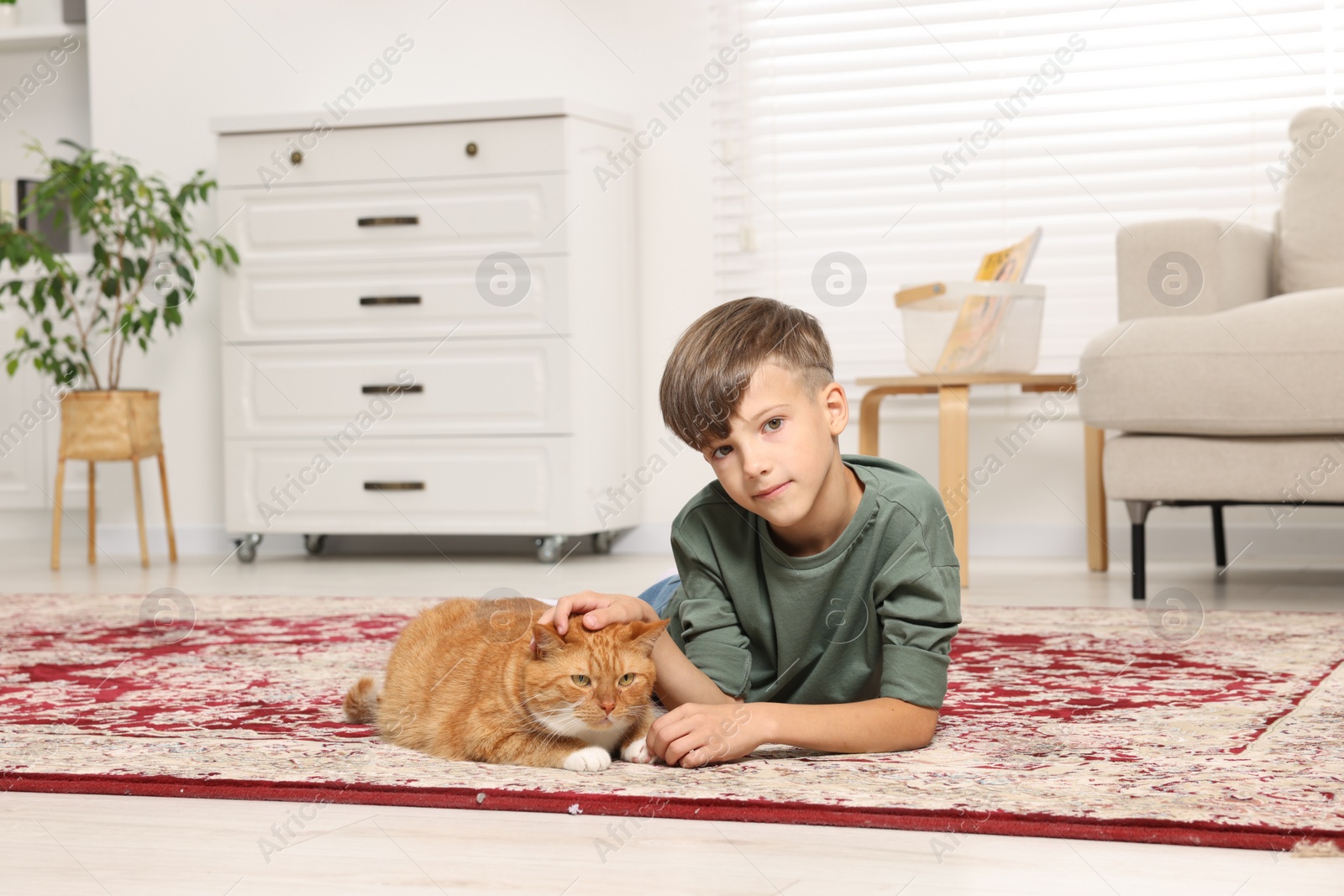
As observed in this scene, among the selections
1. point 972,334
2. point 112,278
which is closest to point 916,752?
point 972,334

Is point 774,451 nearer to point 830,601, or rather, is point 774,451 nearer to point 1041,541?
point 830,601

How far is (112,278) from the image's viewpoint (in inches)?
141

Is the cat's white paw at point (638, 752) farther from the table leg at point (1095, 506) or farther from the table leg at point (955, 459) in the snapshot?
the table leg at point (1095, 506)

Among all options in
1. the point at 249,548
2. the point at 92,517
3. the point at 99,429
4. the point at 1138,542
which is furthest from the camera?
the point at 92,517

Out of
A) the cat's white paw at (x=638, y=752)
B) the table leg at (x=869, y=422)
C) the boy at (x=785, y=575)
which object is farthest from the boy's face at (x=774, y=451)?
the table leg at (x=869, y=422)

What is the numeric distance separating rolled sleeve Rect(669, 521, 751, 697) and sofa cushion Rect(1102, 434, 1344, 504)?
4.34 feet

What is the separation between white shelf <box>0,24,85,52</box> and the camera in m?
4.07

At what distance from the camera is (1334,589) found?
8.29 ft

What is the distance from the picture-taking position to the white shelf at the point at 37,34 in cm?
407

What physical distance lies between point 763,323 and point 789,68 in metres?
2.58

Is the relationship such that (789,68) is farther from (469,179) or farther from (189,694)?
(189,694)

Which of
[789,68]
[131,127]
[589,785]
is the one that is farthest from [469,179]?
[589,785]

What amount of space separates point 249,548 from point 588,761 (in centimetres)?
266

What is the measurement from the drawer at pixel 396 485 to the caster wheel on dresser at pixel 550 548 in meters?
0.05
